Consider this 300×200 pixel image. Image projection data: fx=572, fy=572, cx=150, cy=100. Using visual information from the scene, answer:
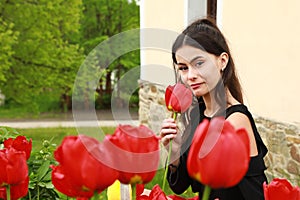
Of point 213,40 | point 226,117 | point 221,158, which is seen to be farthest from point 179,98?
point 226,117

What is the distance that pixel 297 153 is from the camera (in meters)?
3.58

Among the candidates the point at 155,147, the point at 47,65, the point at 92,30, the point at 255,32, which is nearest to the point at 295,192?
the point at 155,147

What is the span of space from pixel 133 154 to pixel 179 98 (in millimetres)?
411

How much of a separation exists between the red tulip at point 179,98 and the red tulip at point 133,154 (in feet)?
1.29

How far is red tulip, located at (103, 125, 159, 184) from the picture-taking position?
0.50 metres

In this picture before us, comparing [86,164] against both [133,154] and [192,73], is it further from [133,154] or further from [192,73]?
[192,73]

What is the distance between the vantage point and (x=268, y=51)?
387 cm

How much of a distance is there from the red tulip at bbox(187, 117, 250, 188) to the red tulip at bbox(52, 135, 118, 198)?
0.08 metres

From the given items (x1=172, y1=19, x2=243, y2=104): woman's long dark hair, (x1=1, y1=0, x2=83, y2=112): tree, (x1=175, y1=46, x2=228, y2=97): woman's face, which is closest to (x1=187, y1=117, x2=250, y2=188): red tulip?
(x1=175, y1=46, x2=228, y2=97): woman's face

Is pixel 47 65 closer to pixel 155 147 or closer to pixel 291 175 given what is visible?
pixel 291 175

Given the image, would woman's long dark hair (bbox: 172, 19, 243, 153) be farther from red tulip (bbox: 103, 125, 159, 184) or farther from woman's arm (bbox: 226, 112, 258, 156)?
red tulip (bbox: 103, 125, 159, 184)

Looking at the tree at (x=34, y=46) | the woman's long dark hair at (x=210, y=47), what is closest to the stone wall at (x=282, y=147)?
the woman's long dark hair at (x=210, y=47)

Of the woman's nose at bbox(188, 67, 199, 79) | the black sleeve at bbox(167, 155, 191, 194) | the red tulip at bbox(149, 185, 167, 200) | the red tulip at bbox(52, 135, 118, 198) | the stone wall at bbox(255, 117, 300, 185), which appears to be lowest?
the stone wall at bbox(255, 117, 300, 185)

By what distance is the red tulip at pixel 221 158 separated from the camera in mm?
445
